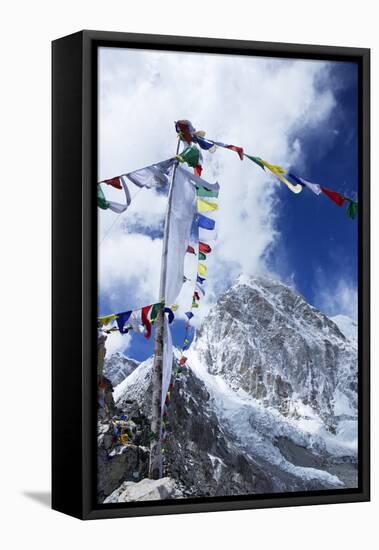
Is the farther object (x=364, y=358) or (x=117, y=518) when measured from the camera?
(x=364, y=358)

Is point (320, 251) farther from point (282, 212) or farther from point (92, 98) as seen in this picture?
point (92, 98)

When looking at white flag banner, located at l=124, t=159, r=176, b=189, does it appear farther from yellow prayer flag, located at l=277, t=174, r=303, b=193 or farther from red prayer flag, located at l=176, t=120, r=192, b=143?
yellow prayer flag, located at l=277, t=174, r=303, b=193

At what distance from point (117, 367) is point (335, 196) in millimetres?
1654

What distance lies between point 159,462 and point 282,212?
1.57 meters

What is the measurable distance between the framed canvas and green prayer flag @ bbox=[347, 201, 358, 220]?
1cm

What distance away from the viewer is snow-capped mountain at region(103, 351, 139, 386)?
841cm

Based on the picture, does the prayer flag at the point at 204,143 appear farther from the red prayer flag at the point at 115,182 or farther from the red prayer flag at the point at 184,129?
the red prayer flag at the point at 115,182

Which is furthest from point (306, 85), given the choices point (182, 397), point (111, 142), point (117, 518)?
point (117, 518)

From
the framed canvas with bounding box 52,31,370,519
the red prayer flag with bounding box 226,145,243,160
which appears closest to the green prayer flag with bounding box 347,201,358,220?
the framed canvas with bounding box 52,31,370,519

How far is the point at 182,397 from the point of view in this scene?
8609 mm

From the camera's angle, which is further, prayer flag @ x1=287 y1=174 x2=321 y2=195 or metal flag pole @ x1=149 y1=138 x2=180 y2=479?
prayer flag @ x1=287 y1=174 x2=321 y2=195

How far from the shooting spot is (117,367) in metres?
8.42

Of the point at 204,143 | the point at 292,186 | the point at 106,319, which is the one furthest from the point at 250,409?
the point at 204,143

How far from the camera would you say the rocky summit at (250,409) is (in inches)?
333
